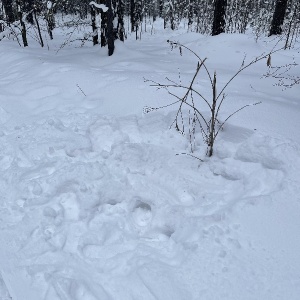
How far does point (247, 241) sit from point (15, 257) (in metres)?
1.58

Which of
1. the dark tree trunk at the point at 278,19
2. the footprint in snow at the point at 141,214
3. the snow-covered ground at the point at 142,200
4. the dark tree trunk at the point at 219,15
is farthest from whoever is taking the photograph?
the dark tree trunk at the point at 278,19

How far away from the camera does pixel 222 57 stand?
20.7 ft

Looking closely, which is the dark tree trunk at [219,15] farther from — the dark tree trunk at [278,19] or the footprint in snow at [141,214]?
the footprint in snow at [141,214]

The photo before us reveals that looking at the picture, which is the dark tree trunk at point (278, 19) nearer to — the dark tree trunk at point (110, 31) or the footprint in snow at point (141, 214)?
the dark tree trunk at point (110, 31)

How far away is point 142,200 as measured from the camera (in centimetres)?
248

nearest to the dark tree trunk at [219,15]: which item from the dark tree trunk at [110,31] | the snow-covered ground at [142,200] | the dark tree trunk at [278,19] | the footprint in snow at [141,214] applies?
the dark tree trunk at [278,19]

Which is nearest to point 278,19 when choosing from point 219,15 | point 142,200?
point 219,15

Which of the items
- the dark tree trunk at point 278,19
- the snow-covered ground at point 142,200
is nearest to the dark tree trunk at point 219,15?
the dark tree trunk at point 278,19

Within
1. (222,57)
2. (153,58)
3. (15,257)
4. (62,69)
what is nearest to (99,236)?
(15,257)

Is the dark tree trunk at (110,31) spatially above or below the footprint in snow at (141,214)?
above

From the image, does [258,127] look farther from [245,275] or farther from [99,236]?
[99,236]

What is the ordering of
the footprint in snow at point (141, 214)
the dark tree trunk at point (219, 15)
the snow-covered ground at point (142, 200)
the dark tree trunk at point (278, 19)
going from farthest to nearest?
Answer: 1. the dark tree trunk at point (278, 19)
2. the dark tree trunk at point (219, 15)
3. the footprint in snow at point (141, 214)
4. the snow-covered ground at point (142, 200)

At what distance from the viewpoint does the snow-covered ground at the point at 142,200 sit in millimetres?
1829

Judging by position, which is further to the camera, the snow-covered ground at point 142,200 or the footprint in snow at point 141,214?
the footprint in snow at point 141,214
